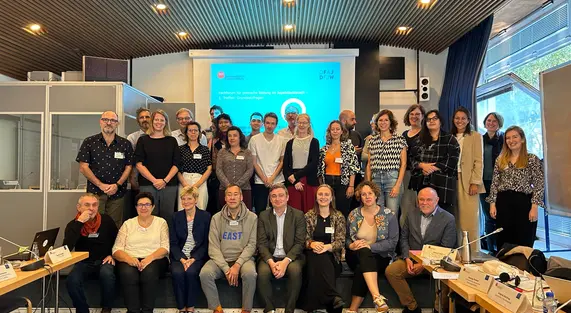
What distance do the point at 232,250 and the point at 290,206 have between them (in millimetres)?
679

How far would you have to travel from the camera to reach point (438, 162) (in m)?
3.99

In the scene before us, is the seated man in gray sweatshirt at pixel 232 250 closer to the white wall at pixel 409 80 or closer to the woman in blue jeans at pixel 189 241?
the woman in blue jeans at pixel 189 241

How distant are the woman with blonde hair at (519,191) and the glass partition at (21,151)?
5.18 m

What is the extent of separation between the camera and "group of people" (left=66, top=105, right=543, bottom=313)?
141 inches

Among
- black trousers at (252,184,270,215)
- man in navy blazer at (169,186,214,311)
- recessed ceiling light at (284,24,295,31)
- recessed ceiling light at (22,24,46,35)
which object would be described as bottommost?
man in navy blazer at (169,186,214,311)

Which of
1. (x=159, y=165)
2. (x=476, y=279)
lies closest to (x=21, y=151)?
(x=159, y=165)

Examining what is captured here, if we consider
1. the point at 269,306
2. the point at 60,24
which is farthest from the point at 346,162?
the point at 60,24

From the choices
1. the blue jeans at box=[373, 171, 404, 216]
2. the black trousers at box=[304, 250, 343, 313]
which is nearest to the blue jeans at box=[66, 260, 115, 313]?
the black trousers at box=[304, 250, 343, 313]

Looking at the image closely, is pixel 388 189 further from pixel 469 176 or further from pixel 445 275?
pixel 445 275

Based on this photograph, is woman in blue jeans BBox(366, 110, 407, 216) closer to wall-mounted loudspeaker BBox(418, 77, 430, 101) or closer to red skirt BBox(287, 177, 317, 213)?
red skirt BBox(287, 177, 317, 213)

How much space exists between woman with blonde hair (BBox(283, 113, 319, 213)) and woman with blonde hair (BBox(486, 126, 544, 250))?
1814 mm

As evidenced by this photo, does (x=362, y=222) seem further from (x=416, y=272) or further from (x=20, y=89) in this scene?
(x=20, y=89)

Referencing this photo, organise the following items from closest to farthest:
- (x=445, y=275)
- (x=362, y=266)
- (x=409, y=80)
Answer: (x=445, y=275), (x=362, y=266), (x=409, y=80)

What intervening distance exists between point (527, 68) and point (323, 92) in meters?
3.26
